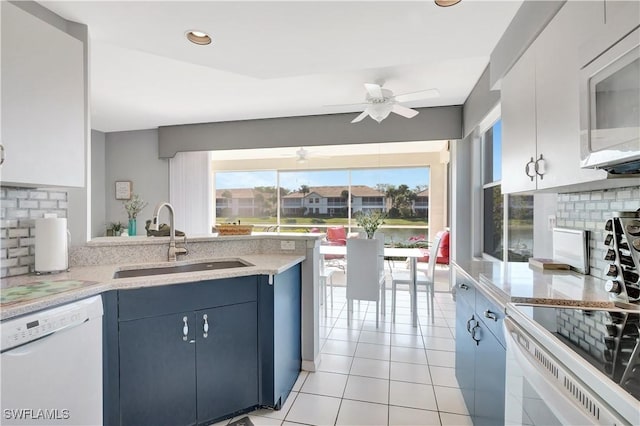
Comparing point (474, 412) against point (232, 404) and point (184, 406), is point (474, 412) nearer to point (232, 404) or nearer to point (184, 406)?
point (232, 404)

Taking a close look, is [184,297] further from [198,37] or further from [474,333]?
[198,37]

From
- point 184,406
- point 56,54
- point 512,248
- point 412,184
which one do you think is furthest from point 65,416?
point 412,184

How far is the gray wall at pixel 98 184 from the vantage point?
5074mm

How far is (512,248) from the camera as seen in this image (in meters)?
2.93

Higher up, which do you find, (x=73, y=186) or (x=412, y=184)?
(x=412, y=184)

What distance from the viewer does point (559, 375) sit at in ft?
2.58

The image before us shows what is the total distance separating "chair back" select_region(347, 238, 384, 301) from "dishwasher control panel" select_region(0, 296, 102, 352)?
2.41 metres

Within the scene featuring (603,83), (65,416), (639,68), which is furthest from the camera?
(65,416)

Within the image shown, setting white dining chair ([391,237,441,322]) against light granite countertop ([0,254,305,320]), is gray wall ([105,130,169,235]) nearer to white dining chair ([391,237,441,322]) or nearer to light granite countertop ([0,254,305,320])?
light granite countertop ([0,254,305,320])

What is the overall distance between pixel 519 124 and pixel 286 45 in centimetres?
162

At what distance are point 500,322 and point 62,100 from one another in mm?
2471

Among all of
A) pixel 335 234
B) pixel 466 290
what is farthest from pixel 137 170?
pixel 466 290

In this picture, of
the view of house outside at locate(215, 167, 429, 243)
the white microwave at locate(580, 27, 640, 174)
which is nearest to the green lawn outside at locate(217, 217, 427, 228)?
the view of house outside at locate(215, 167, 429, 243)

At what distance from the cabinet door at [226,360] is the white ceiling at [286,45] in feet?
5.80
